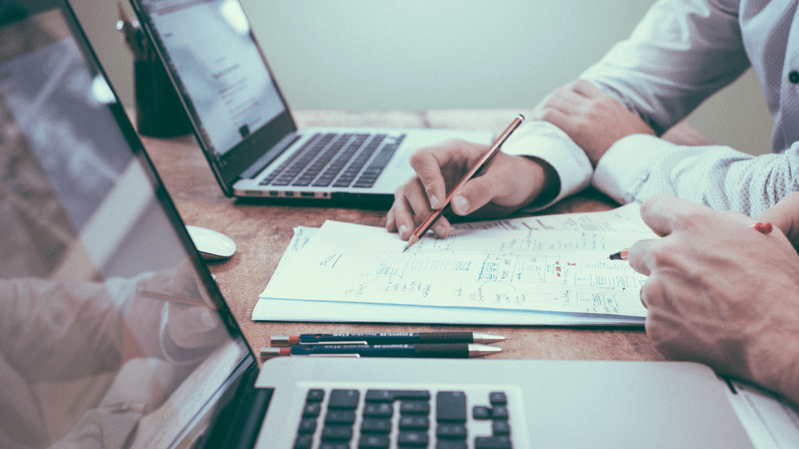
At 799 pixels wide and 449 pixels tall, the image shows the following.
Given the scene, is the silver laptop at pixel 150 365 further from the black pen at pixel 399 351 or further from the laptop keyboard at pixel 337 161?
the laptop keyboard at pixel 337 161

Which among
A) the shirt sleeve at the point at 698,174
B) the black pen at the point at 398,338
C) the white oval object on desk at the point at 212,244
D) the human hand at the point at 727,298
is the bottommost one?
the shirt sleeve at the point at 698,174

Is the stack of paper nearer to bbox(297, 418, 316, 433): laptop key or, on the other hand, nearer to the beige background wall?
bbox(297, 418, 316, 433): laptop key

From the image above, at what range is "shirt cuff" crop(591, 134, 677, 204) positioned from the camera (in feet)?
2.05

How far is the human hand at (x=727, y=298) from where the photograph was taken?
32 cm

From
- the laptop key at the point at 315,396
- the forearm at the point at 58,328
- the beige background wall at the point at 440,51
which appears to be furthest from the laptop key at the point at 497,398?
the beige background wall at the point at 440,51

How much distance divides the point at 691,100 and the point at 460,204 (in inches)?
24.6

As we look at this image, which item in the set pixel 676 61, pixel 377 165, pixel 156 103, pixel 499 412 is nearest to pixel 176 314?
pixel 499 412

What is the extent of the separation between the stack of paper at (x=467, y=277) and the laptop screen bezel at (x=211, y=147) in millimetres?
179

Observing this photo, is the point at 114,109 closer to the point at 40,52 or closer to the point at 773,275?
the point at 40,52

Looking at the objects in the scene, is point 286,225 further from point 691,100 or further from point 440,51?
point 440,51

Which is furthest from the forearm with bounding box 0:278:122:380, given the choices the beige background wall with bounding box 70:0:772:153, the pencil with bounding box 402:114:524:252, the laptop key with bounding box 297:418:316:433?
the beige background wall with bounding box 70:0:772:153

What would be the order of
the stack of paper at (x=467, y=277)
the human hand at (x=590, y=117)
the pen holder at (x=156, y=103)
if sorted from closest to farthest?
the stack of paper at (x=467, y=277) → the human hand at (x=590, y=117) → the pen holder at (x=156, y=103)

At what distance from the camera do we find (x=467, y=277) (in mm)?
449

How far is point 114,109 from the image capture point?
286mm
